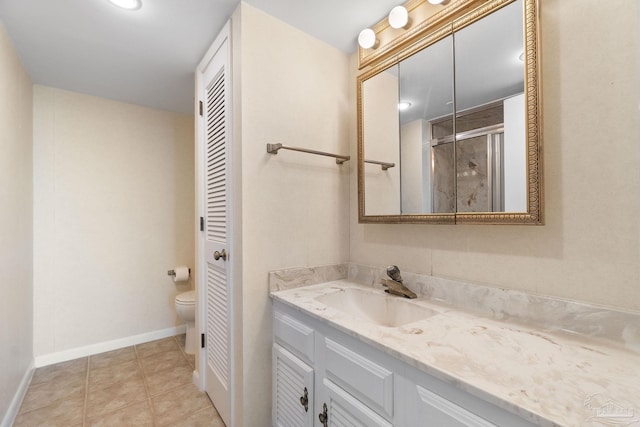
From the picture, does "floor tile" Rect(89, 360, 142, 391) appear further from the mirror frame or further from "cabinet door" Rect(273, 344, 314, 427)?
the mirror frame

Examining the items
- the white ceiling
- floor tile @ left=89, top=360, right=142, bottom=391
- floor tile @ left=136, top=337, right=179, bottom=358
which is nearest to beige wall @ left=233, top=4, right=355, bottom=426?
the white ceiling

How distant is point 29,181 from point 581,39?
3.28m

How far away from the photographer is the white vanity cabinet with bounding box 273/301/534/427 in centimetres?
71

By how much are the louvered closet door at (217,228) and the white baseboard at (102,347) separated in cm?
120

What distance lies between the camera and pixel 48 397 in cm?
188

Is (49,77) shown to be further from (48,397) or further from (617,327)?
(617,327)

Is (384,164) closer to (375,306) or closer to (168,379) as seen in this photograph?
(375,306)

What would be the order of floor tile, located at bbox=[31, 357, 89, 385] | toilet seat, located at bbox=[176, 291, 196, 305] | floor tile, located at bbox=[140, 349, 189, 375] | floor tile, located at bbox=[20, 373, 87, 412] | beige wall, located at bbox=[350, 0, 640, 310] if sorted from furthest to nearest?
1. toilet seat, located at bbox=[176, 291, 196, 305]
2. floor tile, located at bbox=[140, 349, 189, 375]
3. floor tile, located at bbox=[31, 357, 89, 385]
4. floor tile, located at bbox=[20, 373, 87, 412]
5. beige wall, located at bbox=[350, 0, 640, 310]

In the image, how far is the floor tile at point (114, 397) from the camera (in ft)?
5.79

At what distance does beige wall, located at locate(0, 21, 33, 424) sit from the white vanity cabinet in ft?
5.04

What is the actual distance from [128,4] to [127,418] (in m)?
2.26

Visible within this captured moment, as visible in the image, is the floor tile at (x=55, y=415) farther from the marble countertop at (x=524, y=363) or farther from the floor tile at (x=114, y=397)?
the marble countertop at (x=524, y=363)

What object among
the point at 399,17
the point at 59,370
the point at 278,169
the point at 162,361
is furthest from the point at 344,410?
the point at 59,370

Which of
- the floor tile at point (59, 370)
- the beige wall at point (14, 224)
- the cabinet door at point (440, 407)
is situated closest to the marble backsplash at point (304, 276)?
the cabinet door at point (440, 407)
